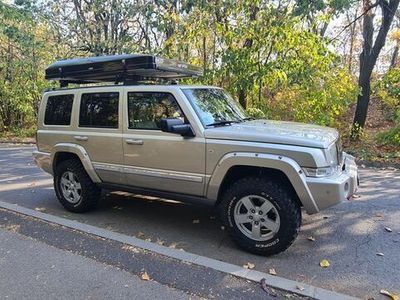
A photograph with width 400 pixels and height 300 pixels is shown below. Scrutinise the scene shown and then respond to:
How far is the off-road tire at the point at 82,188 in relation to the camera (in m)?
5.46

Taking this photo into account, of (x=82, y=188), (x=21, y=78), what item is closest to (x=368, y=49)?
(x=82, y=188)

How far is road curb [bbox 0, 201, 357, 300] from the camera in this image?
10.8 ft

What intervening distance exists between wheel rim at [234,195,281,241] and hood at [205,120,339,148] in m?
0.63

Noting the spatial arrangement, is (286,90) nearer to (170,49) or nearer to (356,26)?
(170,49)

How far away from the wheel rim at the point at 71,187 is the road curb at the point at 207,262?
38 cm

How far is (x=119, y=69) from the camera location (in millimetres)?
5074

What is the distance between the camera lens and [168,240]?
4547 millimetres

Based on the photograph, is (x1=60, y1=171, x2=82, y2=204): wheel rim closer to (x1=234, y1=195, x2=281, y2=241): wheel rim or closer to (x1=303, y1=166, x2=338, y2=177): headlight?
(x1=234, y1=195, x2=281, y2=241): wheel rim

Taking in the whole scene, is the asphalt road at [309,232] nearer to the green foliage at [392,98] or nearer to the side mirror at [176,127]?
the side mirror at [176,127]

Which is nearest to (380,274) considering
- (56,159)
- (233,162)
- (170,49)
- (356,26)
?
(233,162)

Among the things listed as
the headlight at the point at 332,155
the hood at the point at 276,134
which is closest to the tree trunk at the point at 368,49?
the hood at the point at 276,134

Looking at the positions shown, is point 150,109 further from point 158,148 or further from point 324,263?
point 324,263

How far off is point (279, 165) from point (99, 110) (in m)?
2.69

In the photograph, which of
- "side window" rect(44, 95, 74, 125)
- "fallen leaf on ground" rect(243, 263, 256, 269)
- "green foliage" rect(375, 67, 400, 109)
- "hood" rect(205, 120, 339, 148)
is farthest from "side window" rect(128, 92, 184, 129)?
"green foliage" rect(375, 67, 400, 109)
